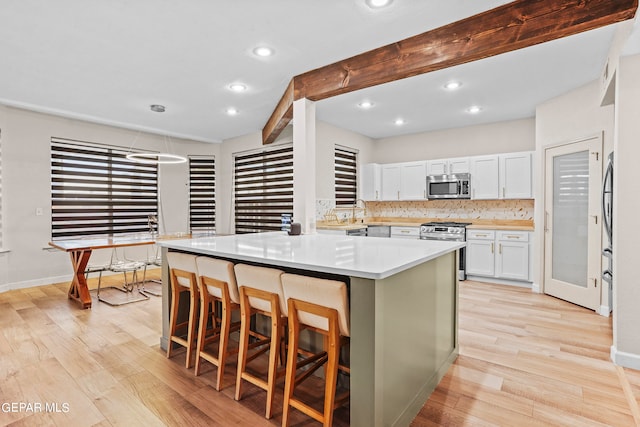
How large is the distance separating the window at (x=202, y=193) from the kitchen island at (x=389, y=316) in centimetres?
467

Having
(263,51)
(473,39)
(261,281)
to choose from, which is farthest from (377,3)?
(261,281)

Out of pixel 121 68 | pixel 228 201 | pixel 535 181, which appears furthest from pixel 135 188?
pixel 535 181

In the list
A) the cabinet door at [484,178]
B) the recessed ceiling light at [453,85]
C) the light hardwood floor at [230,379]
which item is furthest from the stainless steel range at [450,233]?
the recessed ceiling light at [453,85]

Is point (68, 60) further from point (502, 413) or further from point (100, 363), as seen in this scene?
point (502, 413)

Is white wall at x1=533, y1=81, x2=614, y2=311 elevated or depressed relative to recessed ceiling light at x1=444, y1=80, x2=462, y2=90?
depressed

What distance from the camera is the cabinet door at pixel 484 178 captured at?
533 cm

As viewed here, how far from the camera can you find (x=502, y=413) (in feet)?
6.52

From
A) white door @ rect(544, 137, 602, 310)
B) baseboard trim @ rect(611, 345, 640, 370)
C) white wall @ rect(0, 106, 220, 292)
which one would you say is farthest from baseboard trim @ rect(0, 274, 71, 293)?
white door @ rect(544, 137, 602, 310)

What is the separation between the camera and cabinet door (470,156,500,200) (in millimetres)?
5332

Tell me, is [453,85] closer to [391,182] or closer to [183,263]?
[391,182]

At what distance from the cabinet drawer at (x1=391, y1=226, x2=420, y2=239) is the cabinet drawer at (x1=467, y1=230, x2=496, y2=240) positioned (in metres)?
0.81

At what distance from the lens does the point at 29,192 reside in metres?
4.88

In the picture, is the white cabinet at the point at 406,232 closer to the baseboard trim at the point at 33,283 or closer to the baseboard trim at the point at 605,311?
the baseboard trim at the point at 605,311

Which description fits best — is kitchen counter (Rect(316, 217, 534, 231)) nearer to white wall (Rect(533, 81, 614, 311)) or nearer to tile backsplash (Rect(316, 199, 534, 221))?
tile backsplash (Rect(316, 199, 534, 221))
